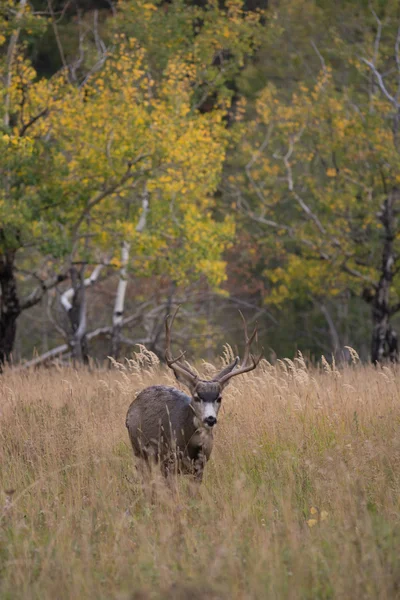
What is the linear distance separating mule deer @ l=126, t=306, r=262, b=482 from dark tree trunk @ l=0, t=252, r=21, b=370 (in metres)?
11.8

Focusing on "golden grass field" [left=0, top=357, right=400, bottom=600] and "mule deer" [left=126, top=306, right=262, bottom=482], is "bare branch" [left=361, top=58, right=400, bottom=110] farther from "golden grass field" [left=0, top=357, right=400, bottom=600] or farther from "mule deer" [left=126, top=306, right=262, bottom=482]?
"mule deer" [left=126, top=306, right=262, bottom=482]

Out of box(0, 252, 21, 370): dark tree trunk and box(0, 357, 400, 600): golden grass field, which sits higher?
box(0, 357, 400, 600): golden grass field

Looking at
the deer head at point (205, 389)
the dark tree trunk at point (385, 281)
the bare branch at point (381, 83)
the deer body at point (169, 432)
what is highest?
the deer head at point (205, 389)

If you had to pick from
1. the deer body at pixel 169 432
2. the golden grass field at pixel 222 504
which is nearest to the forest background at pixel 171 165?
the golden grass field at pixel 222 504

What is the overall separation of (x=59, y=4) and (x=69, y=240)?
10.7 m

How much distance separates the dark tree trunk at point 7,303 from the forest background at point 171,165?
38mm

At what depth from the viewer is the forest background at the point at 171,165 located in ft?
64.4

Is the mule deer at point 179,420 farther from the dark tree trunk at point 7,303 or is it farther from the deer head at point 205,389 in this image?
the dark tree trunk at point 7,303

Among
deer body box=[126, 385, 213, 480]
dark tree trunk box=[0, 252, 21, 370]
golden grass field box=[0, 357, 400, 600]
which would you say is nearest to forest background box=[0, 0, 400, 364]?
dark tree trunk box=[0, 252, 21, 370]

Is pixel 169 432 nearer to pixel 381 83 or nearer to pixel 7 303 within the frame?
pixel 7 303

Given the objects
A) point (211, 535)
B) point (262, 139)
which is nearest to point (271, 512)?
point (211, 535)

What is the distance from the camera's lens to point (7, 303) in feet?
67.2

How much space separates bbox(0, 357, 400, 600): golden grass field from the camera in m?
5.19

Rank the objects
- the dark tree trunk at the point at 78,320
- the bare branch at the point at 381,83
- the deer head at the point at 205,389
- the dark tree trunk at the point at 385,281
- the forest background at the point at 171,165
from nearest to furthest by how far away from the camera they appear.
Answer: the deer head at the point at 205,389 → the forest background at the point at 171,165 → the dark tree trunk at the point at 78,320 → the bare branch at the point at 381,83 → the dark tree trunk at the point at 385,281
